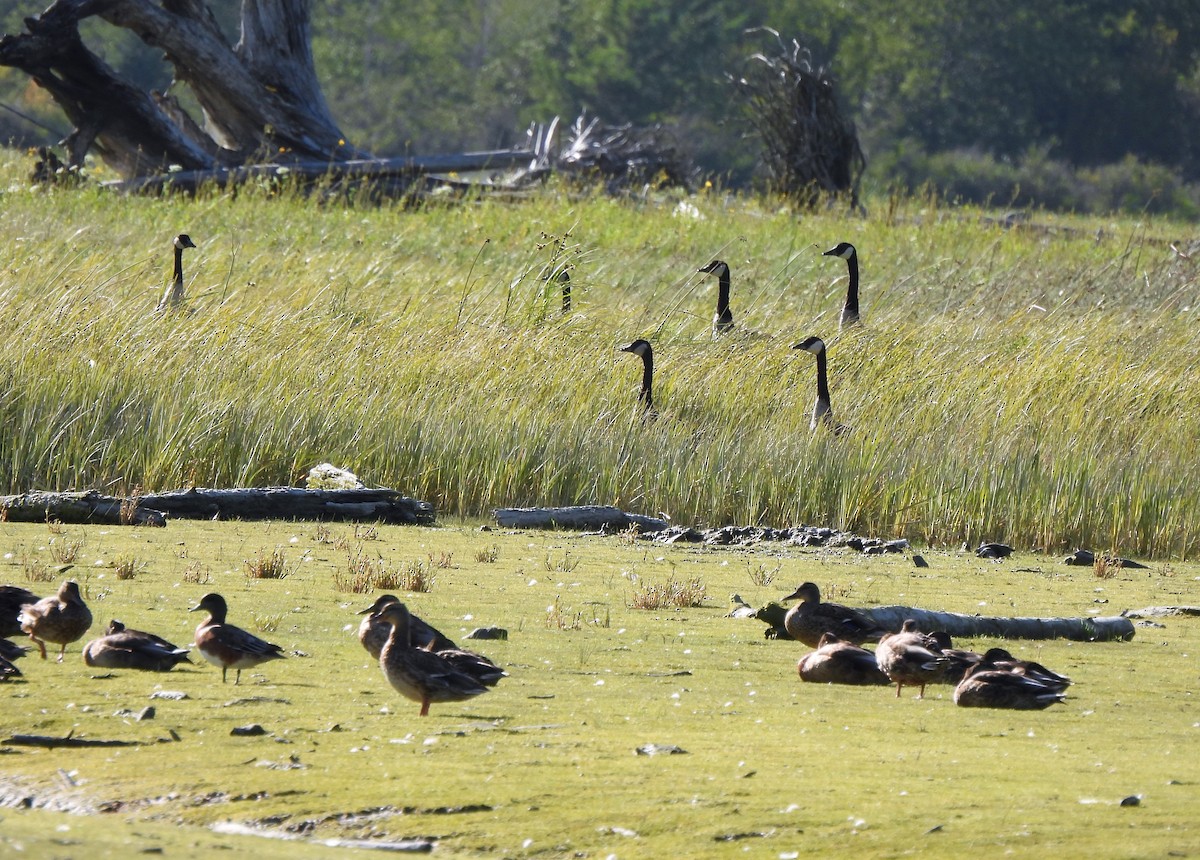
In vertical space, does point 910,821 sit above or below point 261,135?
below

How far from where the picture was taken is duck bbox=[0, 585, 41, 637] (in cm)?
635

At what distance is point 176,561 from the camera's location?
857 cm

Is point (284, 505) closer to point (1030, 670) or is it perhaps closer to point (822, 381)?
point (822, 381)

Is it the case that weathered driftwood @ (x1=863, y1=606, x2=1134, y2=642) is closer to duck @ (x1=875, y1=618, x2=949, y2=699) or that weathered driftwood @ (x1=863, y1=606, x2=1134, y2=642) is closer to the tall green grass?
duck @ (x1=875, y1=618, x2=949, y2=699)

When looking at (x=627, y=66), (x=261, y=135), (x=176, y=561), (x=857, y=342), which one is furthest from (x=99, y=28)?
(x=176, y=561)

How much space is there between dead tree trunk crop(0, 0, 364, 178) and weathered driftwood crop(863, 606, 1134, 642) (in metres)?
17.9

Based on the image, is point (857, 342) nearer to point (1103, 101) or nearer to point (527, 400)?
point (527, 400)

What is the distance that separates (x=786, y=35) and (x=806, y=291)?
46.7 meters

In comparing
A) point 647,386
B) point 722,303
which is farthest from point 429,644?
point 722,303

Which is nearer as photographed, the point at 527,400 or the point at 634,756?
the point at 634,756

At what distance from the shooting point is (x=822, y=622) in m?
6.81

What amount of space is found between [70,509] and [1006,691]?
583 centimetres

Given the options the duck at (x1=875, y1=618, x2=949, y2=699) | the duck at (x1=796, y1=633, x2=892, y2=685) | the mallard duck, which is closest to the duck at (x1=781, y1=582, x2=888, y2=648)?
the duck at (x1=796, y1=633, x2=892, y2=685)

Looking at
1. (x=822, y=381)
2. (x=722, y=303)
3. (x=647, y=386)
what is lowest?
(x=647, y=386)
